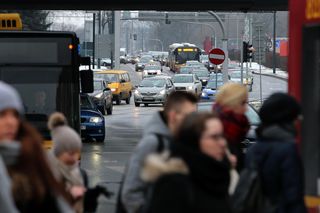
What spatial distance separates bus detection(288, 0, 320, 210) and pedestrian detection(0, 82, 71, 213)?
2.65 metres

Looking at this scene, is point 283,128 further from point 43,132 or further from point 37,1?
point 37,1

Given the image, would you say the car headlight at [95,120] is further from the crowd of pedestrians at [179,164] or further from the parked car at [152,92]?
the parked car at [152,92]

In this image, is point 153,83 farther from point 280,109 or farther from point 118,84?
point 280,109

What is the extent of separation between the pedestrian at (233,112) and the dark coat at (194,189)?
2283 mm

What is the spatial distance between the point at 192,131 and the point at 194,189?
31 cm

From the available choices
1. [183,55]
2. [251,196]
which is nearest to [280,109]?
[251,196]

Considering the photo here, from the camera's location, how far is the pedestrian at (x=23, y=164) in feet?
16.4

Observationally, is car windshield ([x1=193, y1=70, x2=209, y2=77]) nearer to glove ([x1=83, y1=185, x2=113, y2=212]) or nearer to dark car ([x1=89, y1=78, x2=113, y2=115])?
dark car ([x1=89, y1=78, x2=113, y2=115])

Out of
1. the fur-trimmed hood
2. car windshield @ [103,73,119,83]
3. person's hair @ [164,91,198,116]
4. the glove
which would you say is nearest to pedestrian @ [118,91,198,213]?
person's hair @ [164,91,198,116]

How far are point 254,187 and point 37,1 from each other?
26869 millimetres

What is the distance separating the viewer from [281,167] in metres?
6.61

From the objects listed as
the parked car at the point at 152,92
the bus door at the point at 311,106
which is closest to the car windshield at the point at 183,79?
the parked car at the point at 152,92

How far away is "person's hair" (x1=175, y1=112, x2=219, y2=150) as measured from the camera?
17.0ft

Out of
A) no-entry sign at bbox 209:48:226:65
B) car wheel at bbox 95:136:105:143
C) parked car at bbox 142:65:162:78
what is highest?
no-entry sign at bbox 209:48:226:65
